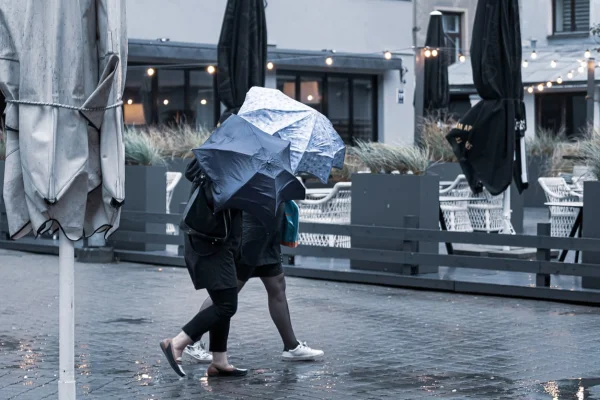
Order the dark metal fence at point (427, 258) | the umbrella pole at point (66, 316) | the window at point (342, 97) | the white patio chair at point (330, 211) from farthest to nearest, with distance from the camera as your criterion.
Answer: the window at point (342, 97) → the white patio chair at point (330, 211) → the dark metal fence at point (427, 258) → the umbrella pole at point (66, 316)

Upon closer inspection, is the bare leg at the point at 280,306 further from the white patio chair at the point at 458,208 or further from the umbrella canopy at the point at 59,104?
the white patio chair at the point at 458,208

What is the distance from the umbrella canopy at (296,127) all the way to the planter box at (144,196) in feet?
23.7

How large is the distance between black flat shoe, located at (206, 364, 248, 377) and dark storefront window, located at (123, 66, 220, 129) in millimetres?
19686

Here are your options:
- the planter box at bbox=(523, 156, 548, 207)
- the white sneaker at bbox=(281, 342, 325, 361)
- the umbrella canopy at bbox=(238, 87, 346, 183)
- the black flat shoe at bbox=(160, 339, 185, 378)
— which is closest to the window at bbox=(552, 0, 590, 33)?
the planter box at bbox=(523, 156, 548, 207)

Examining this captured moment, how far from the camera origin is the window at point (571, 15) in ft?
130

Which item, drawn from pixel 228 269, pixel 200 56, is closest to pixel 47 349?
pixel 228 269

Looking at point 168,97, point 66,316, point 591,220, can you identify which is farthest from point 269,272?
Answer: point 168,97

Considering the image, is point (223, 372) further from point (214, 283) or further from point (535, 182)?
point (535, 182)

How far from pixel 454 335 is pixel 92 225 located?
475cm

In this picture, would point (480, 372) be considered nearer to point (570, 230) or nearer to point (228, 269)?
point (228, 269)

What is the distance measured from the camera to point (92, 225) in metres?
6.10

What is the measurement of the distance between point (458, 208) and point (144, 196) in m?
4.38

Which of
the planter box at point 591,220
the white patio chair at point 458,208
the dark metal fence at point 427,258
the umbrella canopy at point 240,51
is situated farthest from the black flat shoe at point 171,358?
the umbrella canopy at point 240,51

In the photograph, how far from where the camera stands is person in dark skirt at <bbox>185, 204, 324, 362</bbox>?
28.4ft
